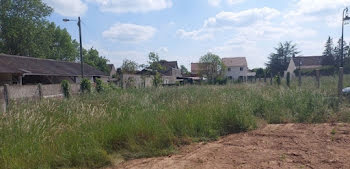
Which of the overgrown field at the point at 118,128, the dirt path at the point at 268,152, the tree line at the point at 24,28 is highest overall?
the tree line at the point at 24,28

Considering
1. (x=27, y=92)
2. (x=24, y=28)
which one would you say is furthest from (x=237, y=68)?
(x=27, y=92)

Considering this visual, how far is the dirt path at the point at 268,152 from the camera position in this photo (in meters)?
3.78

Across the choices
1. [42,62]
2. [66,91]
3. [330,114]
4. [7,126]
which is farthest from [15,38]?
[330,114]

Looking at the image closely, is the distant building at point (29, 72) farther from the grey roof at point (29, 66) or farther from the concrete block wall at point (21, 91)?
the concrete block wall at point (21, 91)

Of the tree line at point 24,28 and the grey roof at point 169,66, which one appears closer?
the tree line at point 24,28

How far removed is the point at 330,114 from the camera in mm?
6766

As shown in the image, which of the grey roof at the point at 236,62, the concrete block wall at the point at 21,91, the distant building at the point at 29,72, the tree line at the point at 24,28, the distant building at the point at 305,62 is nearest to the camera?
the concrete block wall at the point at 21,91

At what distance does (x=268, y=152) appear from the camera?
4.27 metres

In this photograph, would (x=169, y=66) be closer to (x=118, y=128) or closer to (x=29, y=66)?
(x=29, y=66)

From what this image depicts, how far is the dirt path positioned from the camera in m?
3.78

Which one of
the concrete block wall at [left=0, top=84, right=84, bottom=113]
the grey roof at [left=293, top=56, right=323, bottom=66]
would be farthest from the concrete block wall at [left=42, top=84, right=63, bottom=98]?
the grey roof at [left=293, top=56, right=323, bottom=66]

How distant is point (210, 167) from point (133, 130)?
1801 millimetres

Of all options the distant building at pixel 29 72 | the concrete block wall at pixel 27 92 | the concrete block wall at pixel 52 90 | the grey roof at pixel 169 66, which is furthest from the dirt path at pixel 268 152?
the grey roof at pixel 169 66

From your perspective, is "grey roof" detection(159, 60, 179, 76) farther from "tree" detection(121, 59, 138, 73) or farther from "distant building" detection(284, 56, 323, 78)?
"distant building" detection(284, 56, 323, 78)
